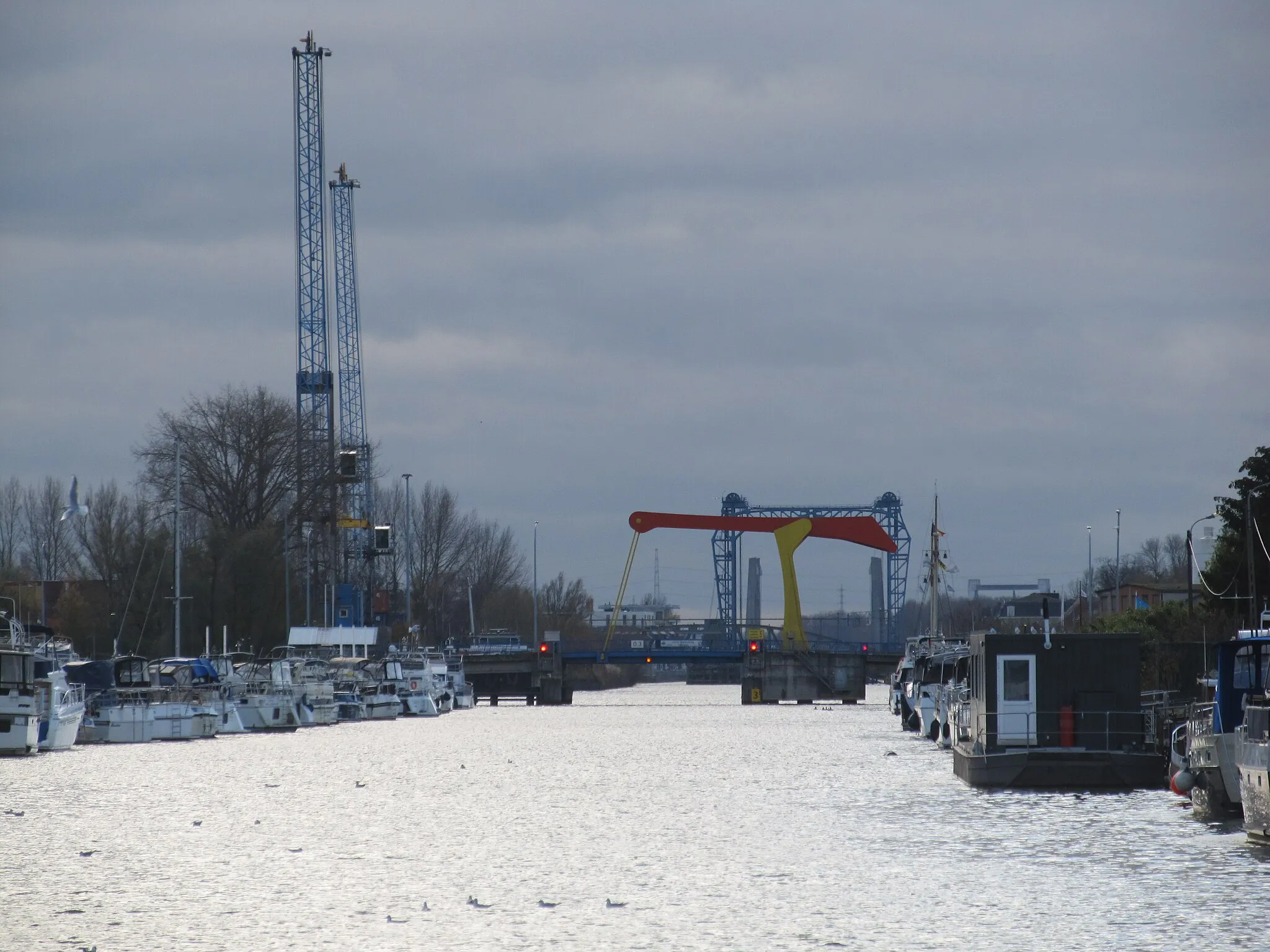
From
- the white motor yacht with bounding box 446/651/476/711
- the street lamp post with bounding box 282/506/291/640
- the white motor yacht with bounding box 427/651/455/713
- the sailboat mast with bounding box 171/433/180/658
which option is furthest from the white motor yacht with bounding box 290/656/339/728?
the white motor yacht with bounding box 446/651/476/711

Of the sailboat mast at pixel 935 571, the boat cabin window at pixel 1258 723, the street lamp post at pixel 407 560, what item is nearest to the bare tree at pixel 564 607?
the street lamp post at pixel 407 560

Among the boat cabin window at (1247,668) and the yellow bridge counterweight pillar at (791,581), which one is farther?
the yellow bridge counterweight pillar at (791,581)

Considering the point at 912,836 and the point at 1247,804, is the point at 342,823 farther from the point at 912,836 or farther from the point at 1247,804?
the point at 1247,804

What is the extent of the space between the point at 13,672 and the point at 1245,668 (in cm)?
3666

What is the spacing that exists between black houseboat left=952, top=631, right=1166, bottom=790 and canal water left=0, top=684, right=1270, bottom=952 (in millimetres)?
555

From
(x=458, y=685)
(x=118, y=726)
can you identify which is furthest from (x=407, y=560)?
(x=118, y=726)

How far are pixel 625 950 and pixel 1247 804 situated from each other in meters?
12.8

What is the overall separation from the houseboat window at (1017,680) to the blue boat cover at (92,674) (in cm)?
4215

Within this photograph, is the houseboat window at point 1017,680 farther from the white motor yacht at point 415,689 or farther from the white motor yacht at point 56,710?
the white motor yacht at point 415,689

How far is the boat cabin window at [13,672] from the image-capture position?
5262 cm

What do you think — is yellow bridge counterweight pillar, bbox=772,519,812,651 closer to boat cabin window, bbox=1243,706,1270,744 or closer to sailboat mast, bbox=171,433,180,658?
sailboat mast, bbox=171,433,180,658

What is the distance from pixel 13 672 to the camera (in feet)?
173

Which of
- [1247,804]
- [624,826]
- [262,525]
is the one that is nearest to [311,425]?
[262,525]

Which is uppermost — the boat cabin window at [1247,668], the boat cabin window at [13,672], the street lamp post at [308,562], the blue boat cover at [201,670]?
the street lamp post at [308,562]
